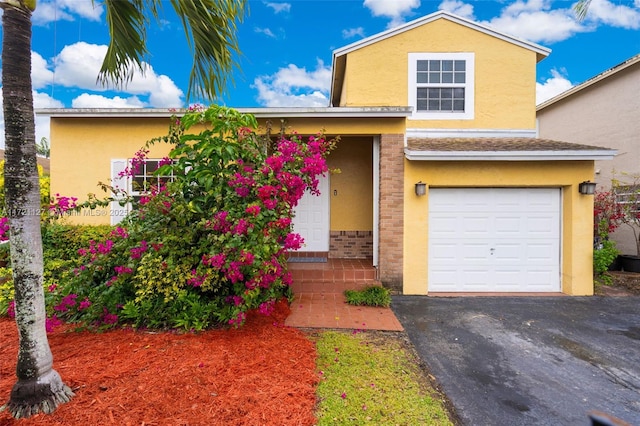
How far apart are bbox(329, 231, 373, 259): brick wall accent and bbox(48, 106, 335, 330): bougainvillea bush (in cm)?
392

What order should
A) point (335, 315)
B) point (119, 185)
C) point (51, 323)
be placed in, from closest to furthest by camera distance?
point (51, 323)
point (335, 315)
point (119, 185)

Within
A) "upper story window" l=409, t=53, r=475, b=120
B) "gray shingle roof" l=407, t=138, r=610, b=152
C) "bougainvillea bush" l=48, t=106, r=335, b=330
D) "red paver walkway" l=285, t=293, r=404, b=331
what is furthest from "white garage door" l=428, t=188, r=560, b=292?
"bougainvillea bush" l=48, t=106, r=335, b=330

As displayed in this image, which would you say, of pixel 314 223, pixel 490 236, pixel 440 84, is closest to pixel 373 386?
pixel 490 236

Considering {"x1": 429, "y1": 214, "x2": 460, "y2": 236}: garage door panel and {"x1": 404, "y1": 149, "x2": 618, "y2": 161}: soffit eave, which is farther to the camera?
{"x1": 429, "y1": 214, "x2": 460, "y2": 236}: garage door panel

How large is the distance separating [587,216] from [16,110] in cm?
946

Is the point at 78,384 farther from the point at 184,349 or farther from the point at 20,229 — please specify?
the point at 20,229

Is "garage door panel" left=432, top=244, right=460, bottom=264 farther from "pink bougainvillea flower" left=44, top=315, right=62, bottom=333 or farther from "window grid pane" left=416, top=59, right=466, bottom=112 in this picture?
"pink bougainvillea flower" left=44, top=315, right=62, bottom=333

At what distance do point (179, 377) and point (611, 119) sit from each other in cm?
1410

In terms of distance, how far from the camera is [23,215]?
2475mm

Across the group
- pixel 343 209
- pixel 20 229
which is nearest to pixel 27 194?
pixel 20 229

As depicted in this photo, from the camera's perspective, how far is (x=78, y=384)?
2.87 meters

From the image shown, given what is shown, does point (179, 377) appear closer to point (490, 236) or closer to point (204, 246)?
point (204, 246)

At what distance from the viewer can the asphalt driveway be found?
312 cm

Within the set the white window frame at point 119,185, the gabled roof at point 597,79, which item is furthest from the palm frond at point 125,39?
the gabled roof at point 597,79
